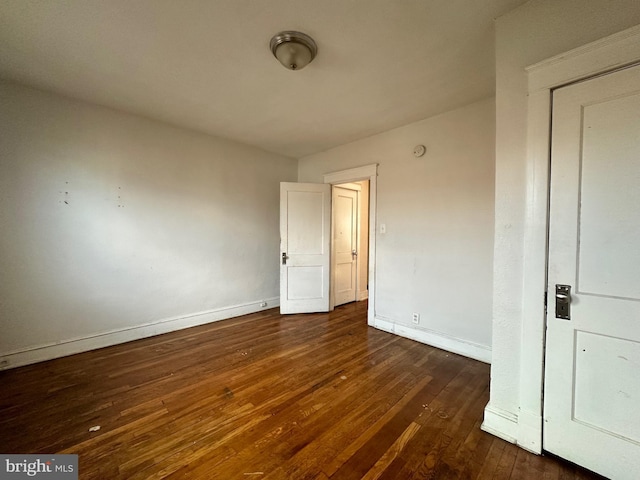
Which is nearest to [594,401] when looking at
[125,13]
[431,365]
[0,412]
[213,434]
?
[431,365]

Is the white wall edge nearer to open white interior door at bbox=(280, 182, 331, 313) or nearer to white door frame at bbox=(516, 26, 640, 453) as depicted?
open white interior door at bbox=(280, 182, 331, 313)

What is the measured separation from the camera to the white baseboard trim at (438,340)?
2.53 meters

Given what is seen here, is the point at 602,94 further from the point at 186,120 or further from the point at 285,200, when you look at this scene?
the point at 186,120

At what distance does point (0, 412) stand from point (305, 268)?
10.2 ft

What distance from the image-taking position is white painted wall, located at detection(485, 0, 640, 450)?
1401 millimetres

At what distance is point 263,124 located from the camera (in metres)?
3.16

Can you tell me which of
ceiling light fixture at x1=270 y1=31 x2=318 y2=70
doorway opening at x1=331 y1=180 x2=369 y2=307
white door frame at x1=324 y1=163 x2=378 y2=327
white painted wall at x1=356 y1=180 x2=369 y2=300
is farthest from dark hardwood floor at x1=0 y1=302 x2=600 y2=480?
ceiling light fixture at x1=270 y1=31 x2=318 y2=70

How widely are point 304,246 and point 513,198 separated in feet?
9.54

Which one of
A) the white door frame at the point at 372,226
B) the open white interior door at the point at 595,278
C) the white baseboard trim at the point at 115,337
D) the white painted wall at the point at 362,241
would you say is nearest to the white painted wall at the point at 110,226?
the white baseboard trim at the point at 115,337

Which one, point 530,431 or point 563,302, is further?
point 530,431

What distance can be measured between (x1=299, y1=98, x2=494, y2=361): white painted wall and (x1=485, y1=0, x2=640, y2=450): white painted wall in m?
1.04

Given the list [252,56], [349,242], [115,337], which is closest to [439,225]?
[349,242]

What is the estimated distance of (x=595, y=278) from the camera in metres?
1.28

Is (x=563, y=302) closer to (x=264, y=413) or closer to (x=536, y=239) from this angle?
(x=536, y=239)
